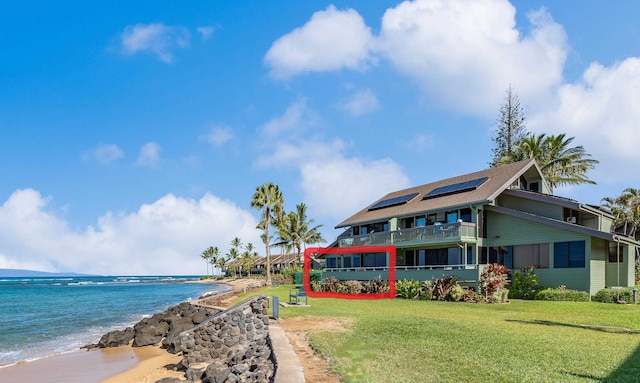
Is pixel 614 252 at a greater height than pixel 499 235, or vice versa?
pixel 499 235

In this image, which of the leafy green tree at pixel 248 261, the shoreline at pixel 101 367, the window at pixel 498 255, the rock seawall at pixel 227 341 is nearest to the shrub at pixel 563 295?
the window at pixel 498 255

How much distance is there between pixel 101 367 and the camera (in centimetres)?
1540

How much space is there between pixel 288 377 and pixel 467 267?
2155 cm

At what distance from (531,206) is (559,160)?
1373cm

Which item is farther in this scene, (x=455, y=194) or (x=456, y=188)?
(x=456, y=188)

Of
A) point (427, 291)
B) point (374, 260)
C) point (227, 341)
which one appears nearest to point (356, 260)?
point (374, 260)

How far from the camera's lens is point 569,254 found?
24.4m

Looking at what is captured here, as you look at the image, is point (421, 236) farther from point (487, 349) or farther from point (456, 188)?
point (487, 349)

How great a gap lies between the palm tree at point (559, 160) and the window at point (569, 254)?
15.8 m

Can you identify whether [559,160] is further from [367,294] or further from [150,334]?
[150,334]

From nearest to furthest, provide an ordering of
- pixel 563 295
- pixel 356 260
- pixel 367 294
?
pixel 563 295, pixel 367 294, pixel 356 260

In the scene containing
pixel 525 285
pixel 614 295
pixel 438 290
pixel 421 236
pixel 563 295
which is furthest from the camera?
pixel 421 236

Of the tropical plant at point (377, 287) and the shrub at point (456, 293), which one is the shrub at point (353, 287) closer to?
the tropical plant at point (377, 287)

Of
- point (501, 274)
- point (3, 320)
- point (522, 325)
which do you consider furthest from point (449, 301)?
point (3, 320)
